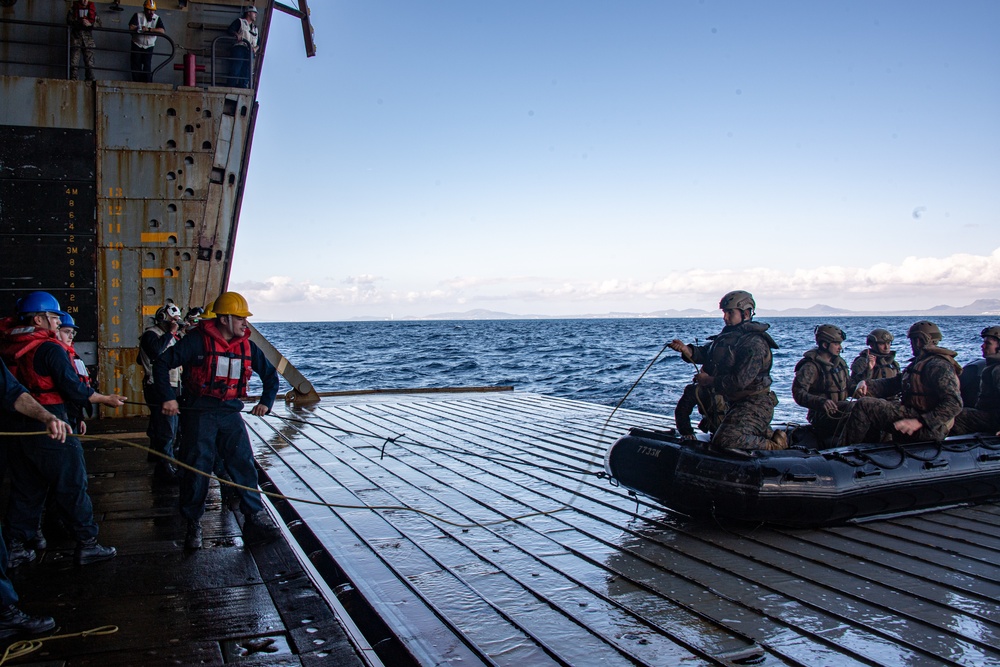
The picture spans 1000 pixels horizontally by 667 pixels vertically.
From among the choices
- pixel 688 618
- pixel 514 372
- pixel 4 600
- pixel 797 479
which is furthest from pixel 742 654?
pixel 514 372

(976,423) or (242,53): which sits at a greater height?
(242,53)

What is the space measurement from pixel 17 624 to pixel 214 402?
198cm

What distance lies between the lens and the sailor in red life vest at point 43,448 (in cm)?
460

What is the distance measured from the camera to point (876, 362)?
8.82 m

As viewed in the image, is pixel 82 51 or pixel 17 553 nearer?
pixel 17 553

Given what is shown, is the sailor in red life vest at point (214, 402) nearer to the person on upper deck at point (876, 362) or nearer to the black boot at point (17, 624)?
the black boot at point (17, 624)

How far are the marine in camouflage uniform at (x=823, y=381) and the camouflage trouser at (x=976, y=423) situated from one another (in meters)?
1.16

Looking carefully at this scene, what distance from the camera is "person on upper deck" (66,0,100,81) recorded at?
34.8ft

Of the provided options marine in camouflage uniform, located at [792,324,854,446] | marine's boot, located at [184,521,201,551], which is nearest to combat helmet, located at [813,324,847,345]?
marine in camouflage uniform, located at [792,324,854,446]

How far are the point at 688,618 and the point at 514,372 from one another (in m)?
28.3

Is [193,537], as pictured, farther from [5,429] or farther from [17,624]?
[17,624]

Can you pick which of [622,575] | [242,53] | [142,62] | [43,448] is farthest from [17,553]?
[242,53]

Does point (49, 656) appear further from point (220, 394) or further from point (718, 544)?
point (718, 544)

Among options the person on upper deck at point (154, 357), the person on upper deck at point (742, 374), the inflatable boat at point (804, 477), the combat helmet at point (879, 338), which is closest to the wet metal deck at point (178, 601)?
the person on upper deck at point (154, 357)
